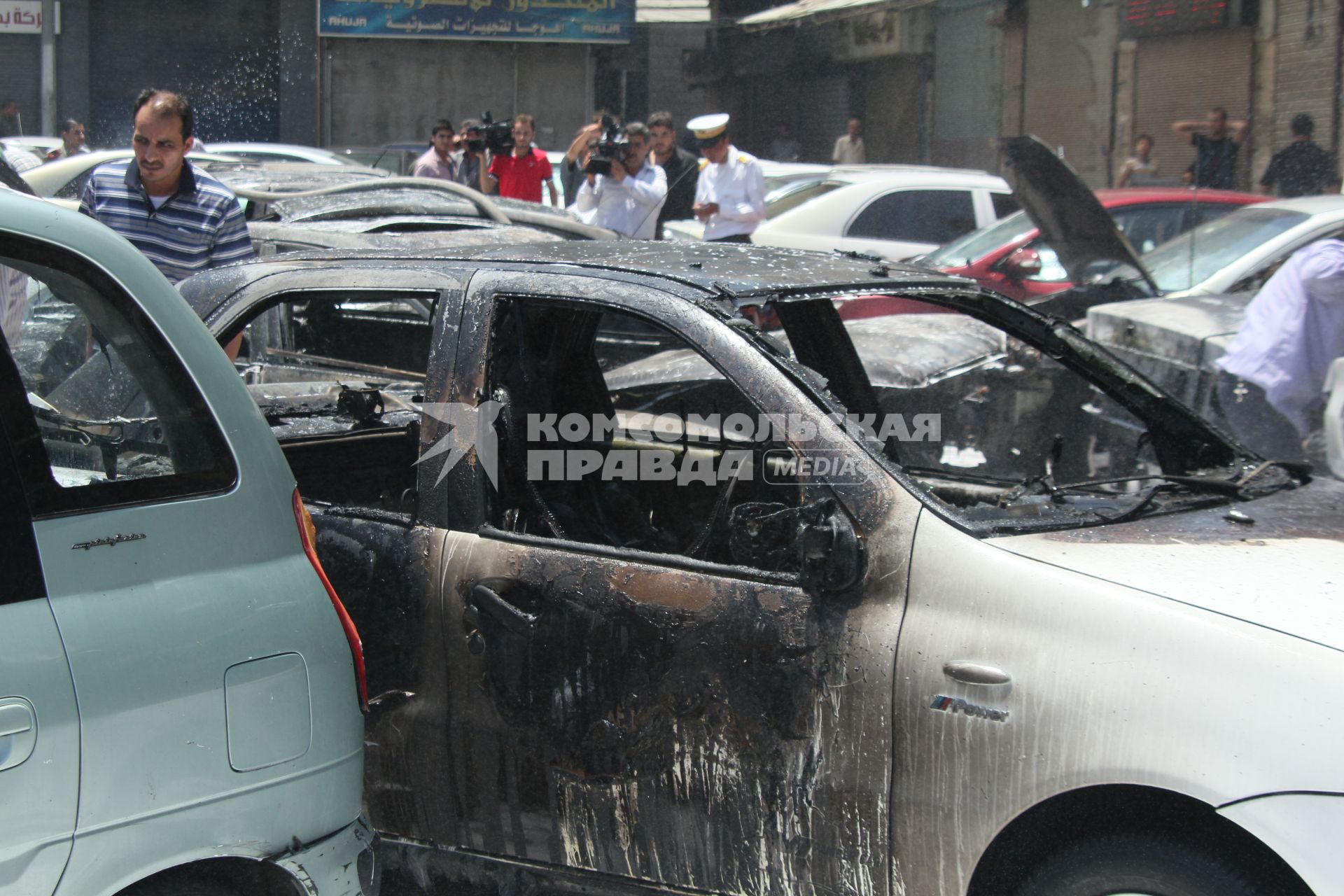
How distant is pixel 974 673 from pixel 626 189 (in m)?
7.19

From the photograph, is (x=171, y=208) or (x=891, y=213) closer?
(x=171, y=208)

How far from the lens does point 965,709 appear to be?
229 cm

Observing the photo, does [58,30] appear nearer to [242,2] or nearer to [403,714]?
[242,2]

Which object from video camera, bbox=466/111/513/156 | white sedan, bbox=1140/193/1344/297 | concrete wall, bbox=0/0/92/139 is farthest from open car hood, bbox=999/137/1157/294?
concrete wall, bbox=0/0/92/139

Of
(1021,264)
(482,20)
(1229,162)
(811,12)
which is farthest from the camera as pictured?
(482,20)

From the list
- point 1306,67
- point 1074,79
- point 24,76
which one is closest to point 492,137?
point 1306,67

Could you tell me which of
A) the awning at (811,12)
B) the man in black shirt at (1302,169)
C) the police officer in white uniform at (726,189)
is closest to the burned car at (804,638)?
the police officer in white uniform at (726,189)

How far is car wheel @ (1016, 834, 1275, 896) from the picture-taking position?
82.2 inches

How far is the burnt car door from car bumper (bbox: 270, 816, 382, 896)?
0.47 metres

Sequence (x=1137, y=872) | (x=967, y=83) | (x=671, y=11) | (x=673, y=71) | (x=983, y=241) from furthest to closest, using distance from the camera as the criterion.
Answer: (x=671, y=11), (x=673, y=71), (x=967, y=83), (x=983, y=241), (x=1137, y=872)

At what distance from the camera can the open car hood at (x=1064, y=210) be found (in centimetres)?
644

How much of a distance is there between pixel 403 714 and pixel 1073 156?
1300 cm

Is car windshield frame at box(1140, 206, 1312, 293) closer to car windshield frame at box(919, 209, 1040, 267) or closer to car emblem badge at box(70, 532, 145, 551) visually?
car windshield frame at box(919, 209, 1040, 267)

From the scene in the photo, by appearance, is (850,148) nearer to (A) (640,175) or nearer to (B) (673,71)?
(B) (673,71)
